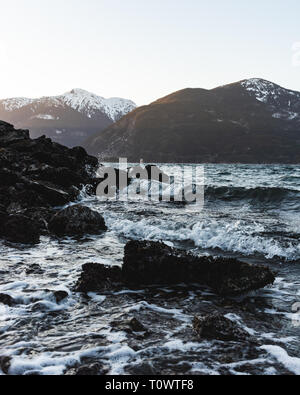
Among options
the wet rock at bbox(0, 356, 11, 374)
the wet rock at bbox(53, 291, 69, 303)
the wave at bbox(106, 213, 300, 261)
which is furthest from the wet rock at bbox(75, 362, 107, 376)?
the wave at bbox(106, 213, 300, 261)

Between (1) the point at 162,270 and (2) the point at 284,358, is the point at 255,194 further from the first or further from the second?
(2) the point at 284,358

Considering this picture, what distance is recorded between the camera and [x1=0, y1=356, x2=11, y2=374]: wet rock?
390 centimetres

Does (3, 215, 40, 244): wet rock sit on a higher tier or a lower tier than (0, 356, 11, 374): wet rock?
higher

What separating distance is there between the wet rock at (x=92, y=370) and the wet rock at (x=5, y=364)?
2.79ft

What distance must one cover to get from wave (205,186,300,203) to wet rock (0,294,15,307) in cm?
1752

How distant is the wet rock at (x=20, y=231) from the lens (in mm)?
10289

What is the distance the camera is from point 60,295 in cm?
617

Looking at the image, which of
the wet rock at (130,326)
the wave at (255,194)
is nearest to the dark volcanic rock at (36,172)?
the wave at (255,194)

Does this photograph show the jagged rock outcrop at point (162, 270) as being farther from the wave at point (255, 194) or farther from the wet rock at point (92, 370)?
the wave at point (255, 194)

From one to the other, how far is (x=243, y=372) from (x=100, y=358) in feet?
5.98

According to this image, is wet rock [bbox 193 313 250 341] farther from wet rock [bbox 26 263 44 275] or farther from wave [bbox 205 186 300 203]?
wave [bbox 205 186 300 203]

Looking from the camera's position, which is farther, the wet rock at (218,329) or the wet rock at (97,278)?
the wet rock at (97,278)

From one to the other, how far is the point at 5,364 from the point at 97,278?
287 centimetres

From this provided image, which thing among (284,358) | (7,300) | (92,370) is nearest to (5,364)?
(92,370)
